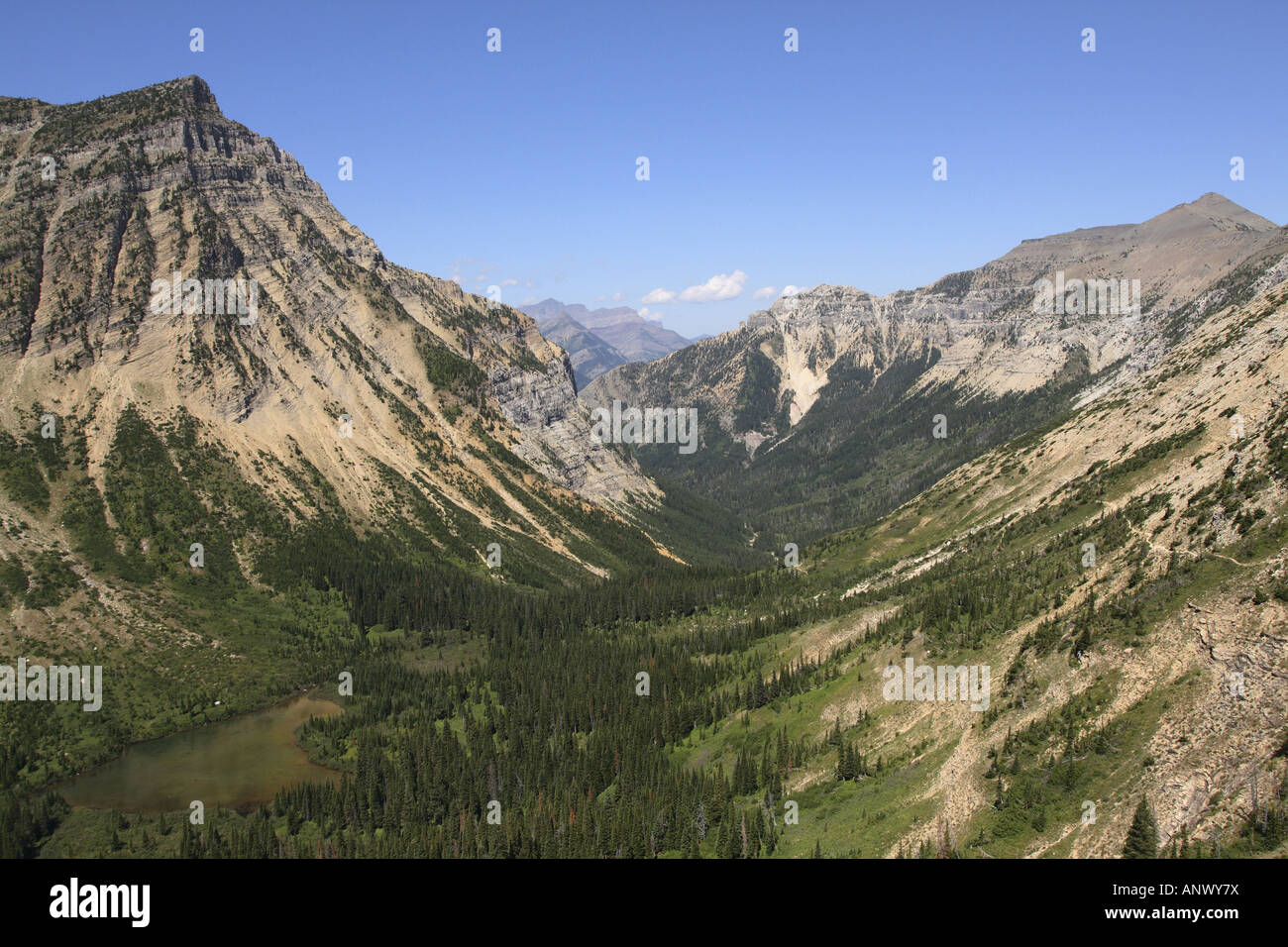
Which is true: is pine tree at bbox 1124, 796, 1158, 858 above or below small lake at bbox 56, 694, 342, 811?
above

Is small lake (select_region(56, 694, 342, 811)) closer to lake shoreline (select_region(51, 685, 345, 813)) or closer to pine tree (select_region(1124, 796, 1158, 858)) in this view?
lake shoreline (select_region(51, 685, 345, 813))

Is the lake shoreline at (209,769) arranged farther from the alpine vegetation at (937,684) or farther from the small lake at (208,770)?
the alpine vegetation at (937,684)

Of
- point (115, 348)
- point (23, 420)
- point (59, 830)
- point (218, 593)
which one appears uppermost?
point (115, 348)

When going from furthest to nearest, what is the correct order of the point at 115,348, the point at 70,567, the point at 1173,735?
1. the point at 115,348
2. the point at 70,567
3. the point at 1173,735

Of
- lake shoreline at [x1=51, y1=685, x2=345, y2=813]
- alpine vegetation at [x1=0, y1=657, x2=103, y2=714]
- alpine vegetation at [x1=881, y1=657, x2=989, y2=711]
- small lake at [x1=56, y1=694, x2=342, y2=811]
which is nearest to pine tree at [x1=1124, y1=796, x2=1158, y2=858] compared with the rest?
alpine vegetation at [x1=881, y1=657, x2=989, y2=711]

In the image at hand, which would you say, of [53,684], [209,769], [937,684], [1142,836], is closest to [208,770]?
[209,769]

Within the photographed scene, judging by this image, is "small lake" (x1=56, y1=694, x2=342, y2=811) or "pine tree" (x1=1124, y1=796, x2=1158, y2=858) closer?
A: "pine tree" (x1=1124, y1=796, x2=1158, y2=858)
